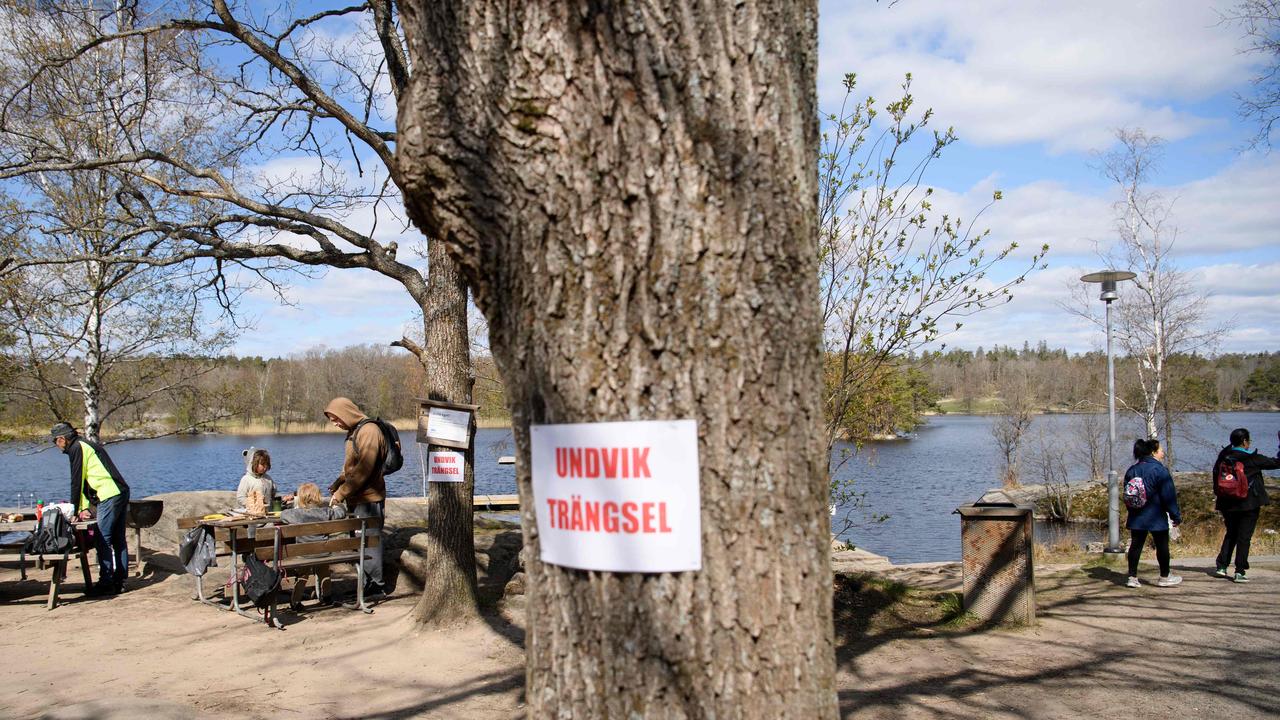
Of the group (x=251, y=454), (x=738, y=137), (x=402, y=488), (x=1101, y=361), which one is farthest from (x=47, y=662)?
(x=1101, y=361)

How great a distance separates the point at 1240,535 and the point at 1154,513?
3.60 ft

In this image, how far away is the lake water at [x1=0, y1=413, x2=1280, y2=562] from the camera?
19.2 metres

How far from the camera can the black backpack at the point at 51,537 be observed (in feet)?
28.1

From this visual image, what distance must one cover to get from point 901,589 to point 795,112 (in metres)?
6.99

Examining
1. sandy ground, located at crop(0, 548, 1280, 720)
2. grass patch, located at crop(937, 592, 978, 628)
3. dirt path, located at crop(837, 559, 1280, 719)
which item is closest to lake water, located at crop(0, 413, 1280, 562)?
grass patch, located at crop(937, 592, 978, 628)

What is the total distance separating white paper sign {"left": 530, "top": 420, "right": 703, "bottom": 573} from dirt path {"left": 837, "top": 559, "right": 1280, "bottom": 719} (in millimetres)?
3912

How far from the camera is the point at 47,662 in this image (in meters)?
6.66

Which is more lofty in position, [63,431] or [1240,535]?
[63,431]

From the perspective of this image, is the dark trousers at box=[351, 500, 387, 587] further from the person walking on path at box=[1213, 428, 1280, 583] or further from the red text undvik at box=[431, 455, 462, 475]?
the person walking on path at box=[1213, 428, 1280, 583]

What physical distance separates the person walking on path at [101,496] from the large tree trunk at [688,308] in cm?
885

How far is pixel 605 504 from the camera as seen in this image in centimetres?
198

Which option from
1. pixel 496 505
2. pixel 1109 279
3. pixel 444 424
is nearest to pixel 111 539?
pixel 444 424

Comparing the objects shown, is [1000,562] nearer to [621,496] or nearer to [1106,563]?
[1106,563]

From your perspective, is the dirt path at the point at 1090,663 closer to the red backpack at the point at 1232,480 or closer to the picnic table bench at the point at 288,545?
the red backpack at the point at 1232,480
